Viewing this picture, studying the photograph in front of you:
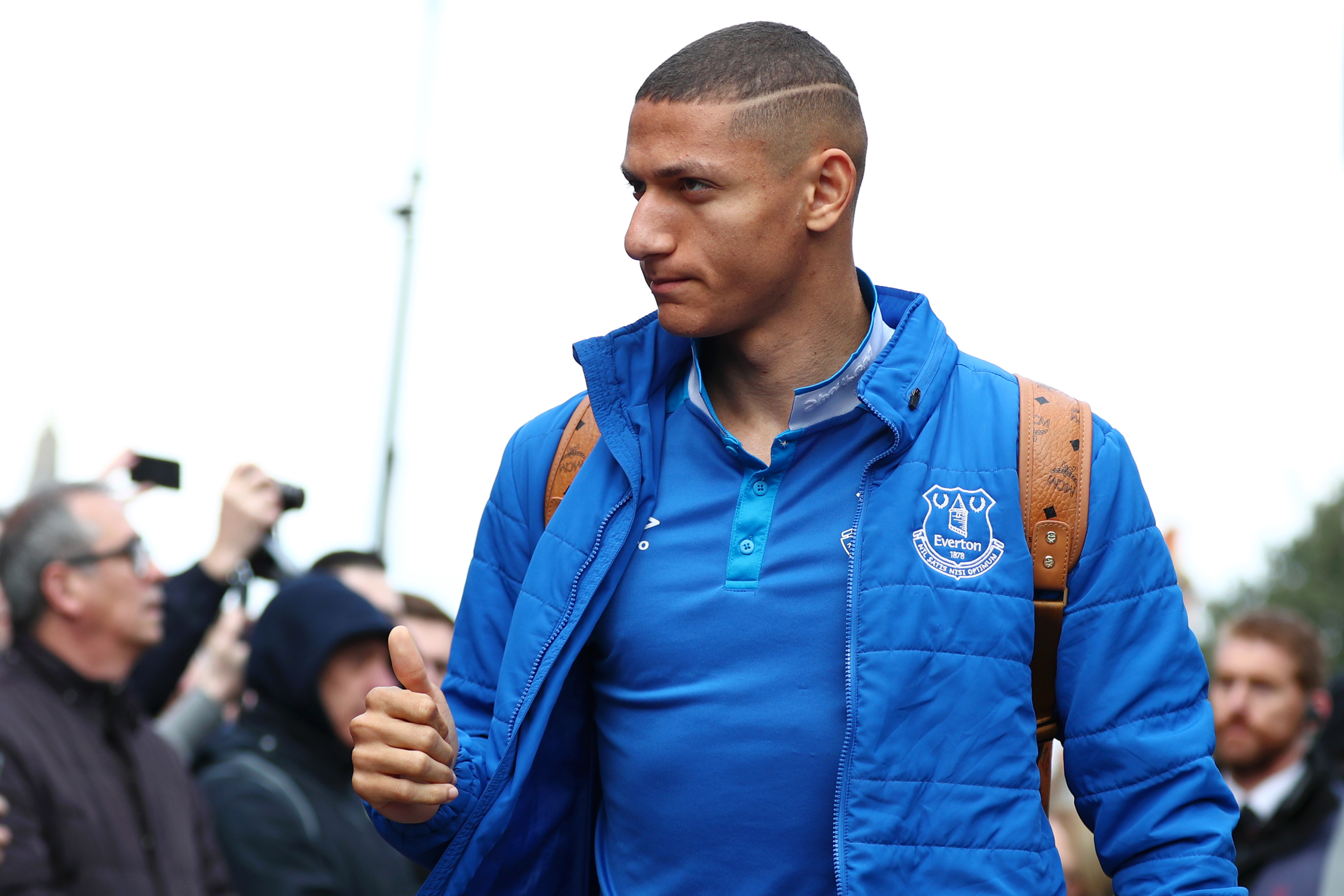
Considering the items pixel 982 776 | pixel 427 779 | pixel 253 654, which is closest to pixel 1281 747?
pixel 253 654

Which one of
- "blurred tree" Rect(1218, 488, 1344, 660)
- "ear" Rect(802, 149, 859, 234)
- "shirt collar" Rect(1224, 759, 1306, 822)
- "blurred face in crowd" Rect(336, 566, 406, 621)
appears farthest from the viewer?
"blurred tree" Rect(1218, 488, 1344, 660)

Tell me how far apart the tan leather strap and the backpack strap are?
719 millimetres

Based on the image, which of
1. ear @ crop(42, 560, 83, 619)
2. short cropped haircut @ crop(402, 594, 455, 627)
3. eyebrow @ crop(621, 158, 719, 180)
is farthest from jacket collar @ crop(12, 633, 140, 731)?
eyebrow @ crop(621, 158, 719, 180)

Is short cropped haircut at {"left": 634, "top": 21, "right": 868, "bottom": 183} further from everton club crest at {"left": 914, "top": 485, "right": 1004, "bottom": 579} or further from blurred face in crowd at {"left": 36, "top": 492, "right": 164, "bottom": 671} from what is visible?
blurred face in crowd at {"left": 36, "top": 492, "right": 164, "bottom": 671}

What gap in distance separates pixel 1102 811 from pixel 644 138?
128 centimetres

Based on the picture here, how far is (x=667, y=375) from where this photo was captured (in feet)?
8.89

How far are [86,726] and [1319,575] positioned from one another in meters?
40.6

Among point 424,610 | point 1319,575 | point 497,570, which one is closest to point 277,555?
point 424,610

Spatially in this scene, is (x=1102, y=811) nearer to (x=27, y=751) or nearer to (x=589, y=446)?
(x=589, y=446)

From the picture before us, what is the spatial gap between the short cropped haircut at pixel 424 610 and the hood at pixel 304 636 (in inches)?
35.3

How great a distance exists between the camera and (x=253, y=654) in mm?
5832

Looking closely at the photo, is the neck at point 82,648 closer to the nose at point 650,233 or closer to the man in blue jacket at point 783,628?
the man in blue jacket at point 783,628

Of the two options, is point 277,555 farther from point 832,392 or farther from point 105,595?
point 832,392

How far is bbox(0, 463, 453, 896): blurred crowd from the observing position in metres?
4.43
